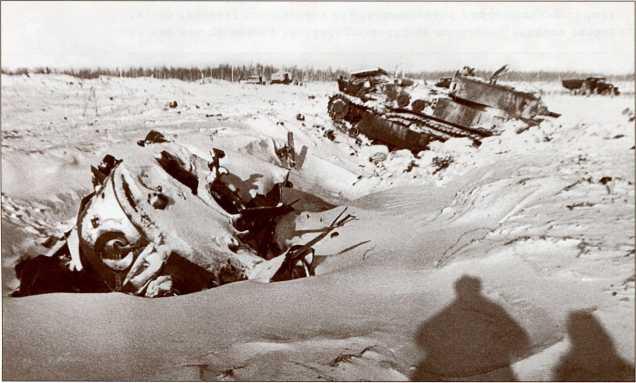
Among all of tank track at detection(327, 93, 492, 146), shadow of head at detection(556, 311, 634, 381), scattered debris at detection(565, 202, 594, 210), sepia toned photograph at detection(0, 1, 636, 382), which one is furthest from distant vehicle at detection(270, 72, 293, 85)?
shadow of head at detection(556, 311, 634, 381)

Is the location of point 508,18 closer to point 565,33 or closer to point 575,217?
point 565,33

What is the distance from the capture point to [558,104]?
220cm

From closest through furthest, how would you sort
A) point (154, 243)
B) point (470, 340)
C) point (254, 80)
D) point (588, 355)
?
point (588, 355), point (470, 340), point (154, 243), point (254, 80)

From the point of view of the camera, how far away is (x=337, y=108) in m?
2.44

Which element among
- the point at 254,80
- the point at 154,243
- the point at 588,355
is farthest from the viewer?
the point at 254,80

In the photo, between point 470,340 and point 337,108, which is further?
point 337,108

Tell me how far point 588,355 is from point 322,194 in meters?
1.44

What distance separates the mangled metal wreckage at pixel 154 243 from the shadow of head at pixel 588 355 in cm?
117

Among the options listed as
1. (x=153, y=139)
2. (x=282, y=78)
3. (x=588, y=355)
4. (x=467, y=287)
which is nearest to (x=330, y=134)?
(x=282, y=78)

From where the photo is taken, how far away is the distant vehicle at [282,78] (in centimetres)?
237

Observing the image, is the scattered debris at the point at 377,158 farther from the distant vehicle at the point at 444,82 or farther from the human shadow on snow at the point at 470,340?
the human shadow on snow at the point at 470,340

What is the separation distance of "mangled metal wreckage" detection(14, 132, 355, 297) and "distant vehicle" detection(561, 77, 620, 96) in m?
1.26

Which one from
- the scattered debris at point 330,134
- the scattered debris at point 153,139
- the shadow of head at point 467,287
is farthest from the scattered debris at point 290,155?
the shadow of head at point 467,287

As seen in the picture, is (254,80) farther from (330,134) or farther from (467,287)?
(467,287)
